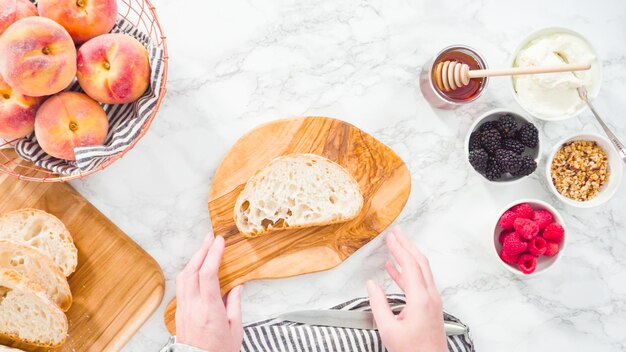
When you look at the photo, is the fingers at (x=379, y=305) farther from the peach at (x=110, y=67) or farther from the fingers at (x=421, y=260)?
the peach at (x=110, y=67)

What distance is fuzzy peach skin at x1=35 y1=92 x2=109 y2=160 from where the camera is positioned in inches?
38.9

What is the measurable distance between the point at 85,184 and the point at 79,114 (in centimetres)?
32

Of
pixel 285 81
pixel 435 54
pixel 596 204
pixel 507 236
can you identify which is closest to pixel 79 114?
pixel 285 81

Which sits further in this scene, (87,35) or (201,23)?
(201,23)

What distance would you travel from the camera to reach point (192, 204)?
1.30m

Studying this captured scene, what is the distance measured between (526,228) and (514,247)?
49 mm

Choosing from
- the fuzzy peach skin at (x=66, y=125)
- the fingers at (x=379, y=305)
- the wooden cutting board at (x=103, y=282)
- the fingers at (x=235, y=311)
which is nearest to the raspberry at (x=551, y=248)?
the fingers at (x=379, y=305)

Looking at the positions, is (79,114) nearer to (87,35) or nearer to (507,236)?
(87,35)

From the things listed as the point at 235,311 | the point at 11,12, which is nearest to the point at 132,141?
the point at 11,12

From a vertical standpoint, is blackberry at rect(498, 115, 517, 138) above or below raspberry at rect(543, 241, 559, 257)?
above

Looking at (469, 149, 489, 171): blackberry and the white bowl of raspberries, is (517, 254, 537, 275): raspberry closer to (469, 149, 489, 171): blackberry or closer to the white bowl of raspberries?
the white bowl of raspberries

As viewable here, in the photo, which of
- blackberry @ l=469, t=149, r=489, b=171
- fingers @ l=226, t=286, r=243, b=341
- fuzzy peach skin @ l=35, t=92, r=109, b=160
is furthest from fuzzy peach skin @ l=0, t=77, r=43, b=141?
blackberry @ l=469, t=149, r=489, b=171

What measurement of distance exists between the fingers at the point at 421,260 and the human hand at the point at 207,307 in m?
0.38

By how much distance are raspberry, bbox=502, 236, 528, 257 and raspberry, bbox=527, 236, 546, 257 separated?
17mm
